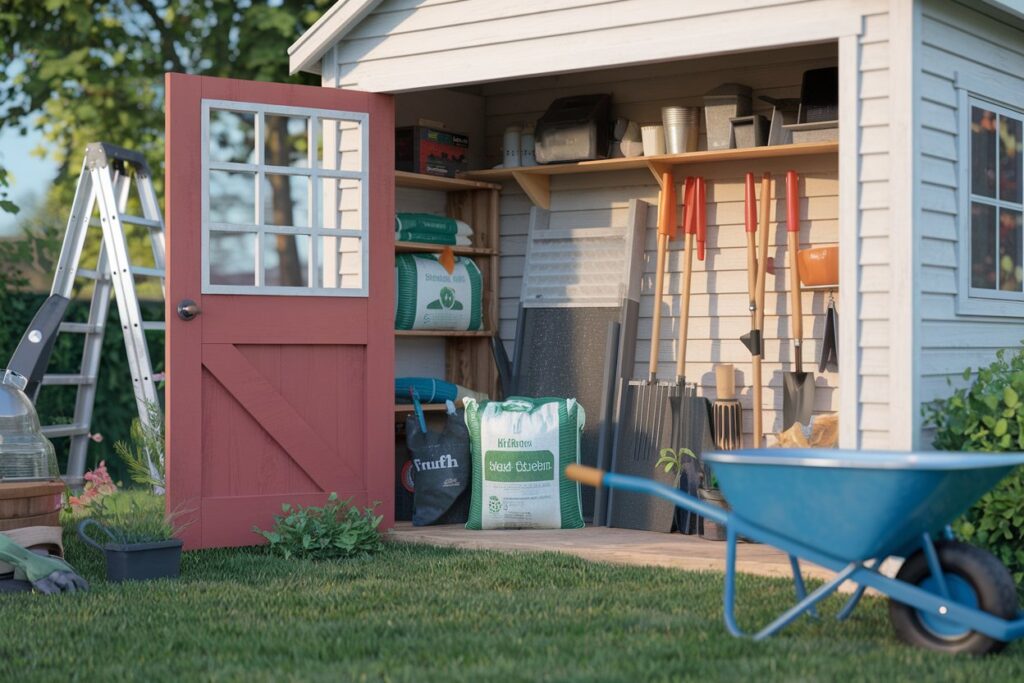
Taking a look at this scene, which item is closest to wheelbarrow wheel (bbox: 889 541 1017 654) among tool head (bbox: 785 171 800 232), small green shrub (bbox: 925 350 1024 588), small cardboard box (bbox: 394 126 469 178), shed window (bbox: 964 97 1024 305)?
small green shrub (bbox: 925 350 1024 588)

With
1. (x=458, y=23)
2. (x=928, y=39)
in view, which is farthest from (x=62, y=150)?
(x=928, y=39)

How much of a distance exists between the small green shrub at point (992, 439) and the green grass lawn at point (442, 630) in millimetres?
559

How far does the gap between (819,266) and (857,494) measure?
253cm

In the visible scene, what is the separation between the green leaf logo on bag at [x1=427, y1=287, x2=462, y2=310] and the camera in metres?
6.76

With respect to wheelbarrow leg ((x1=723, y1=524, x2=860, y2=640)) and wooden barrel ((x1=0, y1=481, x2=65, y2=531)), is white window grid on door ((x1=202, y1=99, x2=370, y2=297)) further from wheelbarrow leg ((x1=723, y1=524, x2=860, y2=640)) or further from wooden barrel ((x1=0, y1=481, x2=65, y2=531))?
wheelbarrow leg ((x1=723, y1=524, x2=860, y2=640))

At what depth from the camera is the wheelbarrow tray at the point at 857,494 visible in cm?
359

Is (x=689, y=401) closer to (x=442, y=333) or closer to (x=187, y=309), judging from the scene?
(x=442, y=333)

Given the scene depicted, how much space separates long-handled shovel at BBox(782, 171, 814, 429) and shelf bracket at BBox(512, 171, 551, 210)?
1.32m

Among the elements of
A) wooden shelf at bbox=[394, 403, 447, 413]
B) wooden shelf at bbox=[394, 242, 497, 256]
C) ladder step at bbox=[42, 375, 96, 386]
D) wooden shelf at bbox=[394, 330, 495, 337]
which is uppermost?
wooden shelf at bbox=[394, 242, 497, 256]

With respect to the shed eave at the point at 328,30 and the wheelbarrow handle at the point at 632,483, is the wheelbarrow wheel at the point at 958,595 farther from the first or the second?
the shed eave at the point at 328,30

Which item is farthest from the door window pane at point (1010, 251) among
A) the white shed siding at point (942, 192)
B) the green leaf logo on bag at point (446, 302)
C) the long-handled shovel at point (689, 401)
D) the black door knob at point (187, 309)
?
the black door knob at point (187, 309)

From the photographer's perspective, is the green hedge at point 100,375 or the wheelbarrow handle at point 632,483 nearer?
the wheelbarrow handle at point 632,483

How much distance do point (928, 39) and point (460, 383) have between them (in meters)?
3.12

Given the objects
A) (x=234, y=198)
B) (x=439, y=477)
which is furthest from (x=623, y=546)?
(x=234, y=198)
